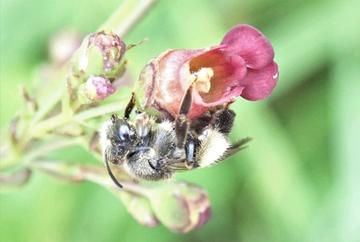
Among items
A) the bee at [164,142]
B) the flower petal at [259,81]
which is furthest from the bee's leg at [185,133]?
the flower petal at [259,81]

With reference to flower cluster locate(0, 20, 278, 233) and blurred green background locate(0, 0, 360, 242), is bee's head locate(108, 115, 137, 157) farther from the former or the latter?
blurred green background locate(0, 0, 360, 242)

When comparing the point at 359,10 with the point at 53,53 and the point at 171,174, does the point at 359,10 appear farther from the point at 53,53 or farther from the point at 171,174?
the point at 171,174

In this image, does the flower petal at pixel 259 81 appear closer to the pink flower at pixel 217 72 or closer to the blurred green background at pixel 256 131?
the pink flower at pixel 217 72

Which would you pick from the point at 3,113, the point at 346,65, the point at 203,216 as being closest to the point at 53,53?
the point at 3,113

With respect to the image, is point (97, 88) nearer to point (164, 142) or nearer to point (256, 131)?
point (164, 142)

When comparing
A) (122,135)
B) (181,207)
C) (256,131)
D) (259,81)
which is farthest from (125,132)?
(256,131)

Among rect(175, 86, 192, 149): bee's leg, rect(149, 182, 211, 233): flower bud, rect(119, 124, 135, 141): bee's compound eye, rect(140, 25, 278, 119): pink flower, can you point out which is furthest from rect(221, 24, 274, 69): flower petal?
rect(149, 182, 211, 233): flower bud
